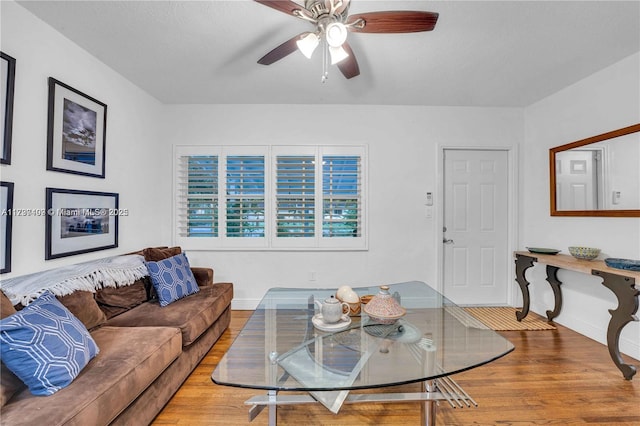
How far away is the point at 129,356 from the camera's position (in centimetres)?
147

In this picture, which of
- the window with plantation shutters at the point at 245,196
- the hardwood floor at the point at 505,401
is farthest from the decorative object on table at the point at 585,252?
the window with plantation shutters at the point at 245,196

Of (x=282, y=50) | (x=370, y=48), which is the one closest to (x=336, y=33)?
(x=282, y=50)

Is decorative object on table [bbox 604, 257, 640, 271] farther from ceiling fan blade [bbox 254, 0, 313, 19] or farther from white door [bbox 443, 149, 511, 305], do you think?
ceiling fan blade [bbox 254, 0, 313, 19]

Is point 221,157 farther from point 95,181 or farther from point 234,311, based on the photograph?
point 234,311

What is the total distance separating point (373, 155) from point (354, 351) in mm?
2568

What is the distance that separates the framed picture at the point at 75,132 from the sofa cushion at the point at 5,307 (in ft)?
3.37

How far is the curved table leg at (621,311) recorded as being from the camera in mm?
2020

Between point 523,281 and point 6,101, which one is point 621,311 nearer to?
point 523,281

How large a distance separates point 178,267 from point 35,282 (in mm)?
976

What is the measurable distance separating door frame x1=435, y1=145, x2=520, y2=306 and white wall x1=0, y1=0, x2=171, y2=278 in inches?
136

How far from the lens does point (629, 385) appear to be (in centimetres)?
199

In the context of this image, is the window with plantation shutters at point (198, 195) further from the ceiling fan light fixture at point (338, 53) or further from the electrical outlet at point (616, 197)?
the electrical outlet at point (616, 197)

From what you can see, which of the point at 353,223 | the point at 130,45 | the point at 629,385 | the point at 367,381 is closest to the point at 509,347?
the point at 367,381

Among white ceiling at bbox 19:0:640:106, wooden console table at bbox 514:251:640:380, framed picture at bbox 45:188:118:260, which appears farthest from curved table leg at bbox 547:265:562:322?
framed picture at bbox 45:188:118:260
